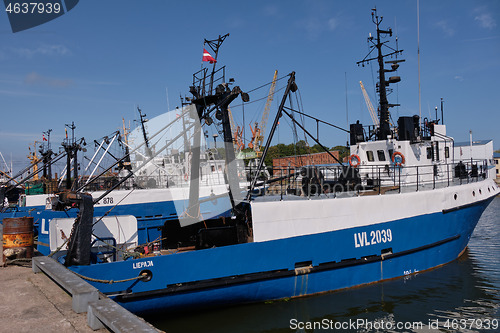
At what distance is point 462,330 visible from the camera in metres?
8.37

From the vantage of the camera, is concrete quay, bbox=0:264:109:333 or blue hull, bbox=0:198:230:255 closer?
concrete quay, bbox=0:264:109:333

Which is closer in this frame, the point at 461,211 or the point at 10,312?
the point at 10,312

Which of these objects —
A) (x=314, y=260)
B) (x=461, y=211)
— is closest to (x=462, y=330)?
(x=314, y=260)

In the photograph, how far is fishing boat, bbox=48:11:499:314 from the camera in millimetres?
8359

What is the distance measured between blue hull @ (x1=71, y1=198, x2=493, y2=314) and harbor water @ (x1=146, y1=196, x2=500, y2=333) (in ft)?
1.04

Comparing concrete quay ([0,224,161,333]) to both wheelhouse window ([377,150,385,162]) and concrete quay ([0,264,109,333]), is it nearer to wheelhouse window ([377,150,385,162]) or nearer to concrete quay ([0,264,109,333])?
concrete quay ([0,264,109,333])

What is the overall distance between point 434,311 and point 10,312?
944 cm

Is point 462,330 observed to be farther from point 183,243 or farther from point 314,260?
point 183,243

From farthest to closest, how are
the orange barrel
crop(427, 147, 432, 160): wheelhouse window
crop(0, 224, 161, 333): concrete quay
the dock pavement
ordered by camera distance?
crop(427, 147, 432, 160): wheelhouse window, the orange barrel, the dock pavement, crop(0, 224, 161, 333): concrete quay

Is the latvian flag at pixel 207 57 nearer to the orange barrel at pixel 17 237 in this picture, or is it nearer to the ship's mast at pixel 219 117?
the ship's mast at pixel 219 117

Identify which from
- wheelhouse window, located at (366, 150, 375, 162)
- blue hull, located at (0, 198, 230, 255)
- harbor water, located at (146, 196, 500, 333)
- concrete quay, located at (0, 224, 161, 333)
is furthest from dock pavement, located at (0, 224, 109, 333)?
wheelhouse window, located at (366, 150, 375, 162)

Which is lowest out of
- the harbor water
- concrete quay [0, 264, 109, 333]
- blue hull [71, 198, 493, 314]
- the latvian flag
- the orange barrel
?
the harbor water

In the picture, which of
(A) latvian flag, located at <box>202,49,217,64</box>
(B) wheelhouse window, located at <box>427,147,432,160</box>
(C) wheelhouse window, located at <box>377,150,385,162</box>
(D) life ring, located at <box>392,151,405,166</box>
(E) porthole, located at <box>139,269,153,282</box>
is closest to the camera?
(E) porthole, located at <box>139,269,153,282</box>

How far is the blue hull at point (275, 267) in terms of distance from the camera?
27.5 feet
